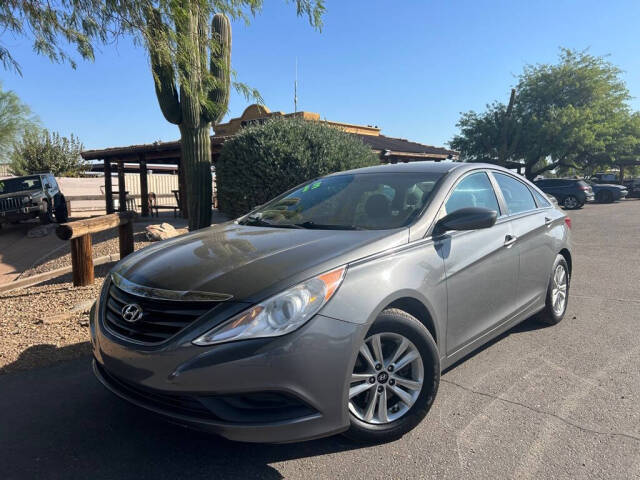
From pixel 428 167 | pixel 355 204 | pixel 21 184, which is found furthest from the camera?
pixel 21 184

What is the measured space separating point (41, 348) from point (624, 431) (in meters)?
4.46

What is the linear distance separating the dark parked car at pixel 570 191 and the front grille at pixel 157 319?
23363 millimetres

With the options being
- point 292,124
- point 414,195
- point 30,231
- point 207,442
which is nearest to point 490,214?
point 414,195

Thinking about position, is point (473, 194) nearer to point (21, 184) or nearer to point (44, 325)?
point (44, 325)

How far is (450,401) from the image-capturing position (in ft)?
10.3

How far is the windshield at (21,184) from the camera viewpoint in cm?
1546

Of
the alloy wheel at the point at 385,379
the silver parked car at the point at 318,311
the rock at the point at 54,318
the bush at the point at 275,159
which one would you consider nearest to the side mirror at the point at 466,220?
the silver parked car at the point at 318,311

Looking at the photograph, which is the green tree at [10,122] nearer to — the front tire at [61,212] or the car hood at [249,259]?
the front tire at [61,212]

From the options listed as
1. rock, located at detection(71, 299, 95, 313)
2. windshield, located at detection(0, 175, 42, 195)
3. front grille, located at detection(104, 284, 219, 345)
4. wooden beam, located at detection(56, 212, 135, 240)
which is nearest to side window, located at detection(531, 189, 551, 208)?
front grille, located at detection(104, 284, 219, 345)

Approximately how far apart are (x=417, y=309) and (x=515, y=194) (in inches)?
81.4

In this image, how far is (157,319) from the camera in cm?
241

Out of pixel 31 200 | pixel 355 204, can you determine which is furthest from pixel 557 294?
pixel 31 200

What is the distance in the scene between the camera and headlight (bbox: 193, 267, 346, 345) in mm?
2215

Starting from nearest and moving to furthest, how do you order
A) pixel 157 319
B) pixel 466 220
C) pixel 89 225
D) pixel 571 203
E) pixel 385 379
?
pixel 157 319 → pixel 385 379 → pixel 466 220 → pixel 89 225 → pixel 571 203
